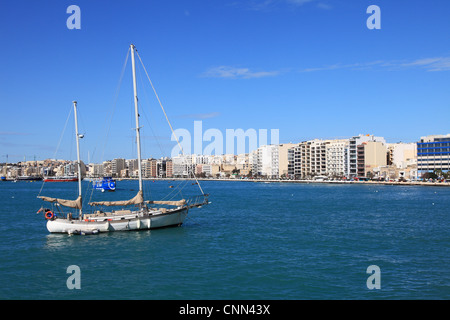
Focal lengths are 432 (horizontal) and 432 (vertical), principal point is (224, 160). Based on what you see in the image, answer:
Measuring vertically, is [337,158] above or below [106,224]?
above

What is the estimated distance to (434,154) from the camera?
512ft

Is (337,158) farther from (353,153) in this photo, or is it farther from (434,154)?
(434,154)

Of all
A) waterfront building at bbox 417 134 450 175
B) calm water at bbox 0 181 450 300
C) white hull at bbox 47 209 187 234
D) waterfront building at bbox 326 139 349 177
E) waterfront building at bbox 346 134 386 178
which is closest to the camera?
calm water at bbox 0 181 450 300

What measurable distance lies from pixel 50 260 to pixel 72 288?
6.76 metres

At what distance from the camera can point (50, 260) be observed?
84.2ft

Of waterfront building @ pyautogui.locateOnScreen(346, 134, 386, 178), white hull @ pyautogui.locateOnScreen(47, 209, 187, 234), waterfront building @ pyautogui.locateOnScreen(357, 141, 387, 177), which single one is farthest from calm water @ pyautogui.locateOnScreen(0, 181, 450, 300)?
waterfront building @ pyautogui.locateOnScreen(346, 134, 386, 178)

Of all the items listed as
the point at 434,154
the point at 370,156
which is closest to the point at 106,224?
the point at 434,154

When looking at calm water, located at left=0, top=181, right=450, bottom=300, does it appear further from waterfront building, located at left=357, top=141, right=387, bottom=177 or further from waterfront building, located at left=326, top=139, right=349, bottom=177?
Answer: waterfront building, located at left=326, top=139, right=349, bottom=177

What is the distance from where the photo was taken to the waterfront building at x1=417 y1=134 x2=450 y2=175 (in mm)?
153875

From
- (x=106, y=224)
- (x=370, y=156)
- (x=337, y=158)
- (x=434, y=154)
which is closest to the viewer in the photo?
(x=106, y=224)

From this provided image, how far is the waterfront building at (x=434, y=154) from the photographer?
15388cm

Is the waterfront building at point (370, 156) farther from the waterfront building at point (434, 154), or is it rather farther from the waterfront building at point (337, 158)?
the waterfront building at point (434, 154)

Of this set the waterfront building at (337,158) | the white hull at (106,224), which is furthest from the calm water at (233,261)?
the waterfront building at (337,158)

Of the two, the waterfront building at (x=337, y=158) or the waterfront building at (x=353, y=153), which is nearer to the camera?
the waterfront building at (x=353, y=153)
